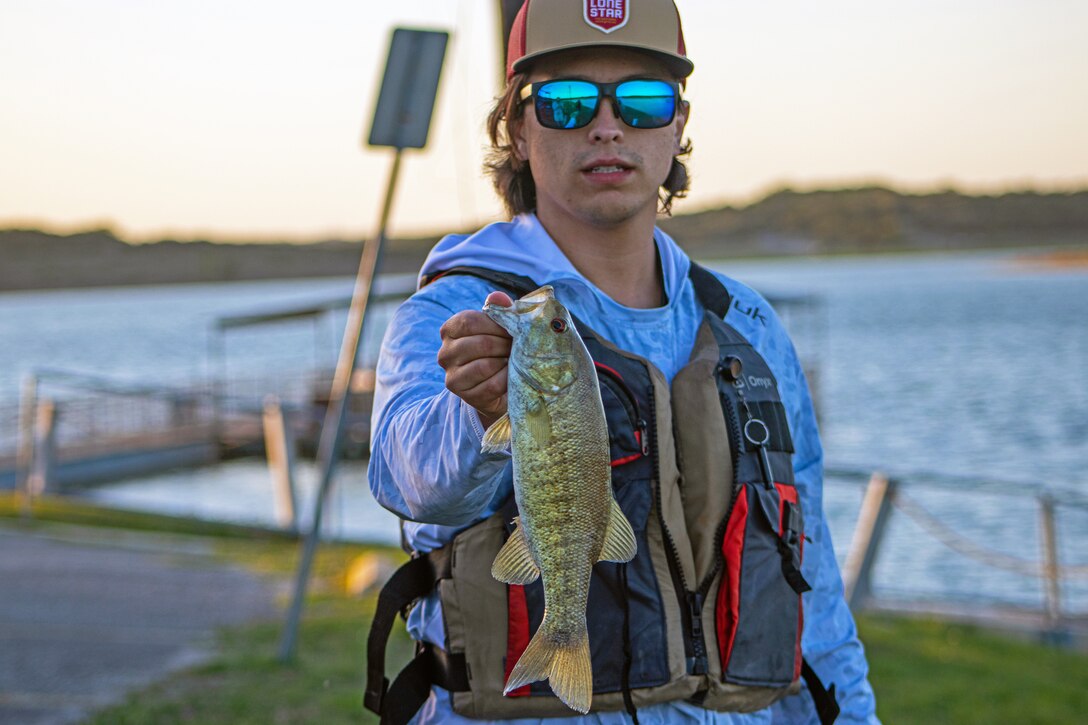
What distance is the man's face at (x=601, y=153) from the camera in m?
2.49

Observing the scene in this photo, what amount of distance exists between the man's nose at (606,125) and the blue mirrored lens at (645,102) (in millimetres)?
23

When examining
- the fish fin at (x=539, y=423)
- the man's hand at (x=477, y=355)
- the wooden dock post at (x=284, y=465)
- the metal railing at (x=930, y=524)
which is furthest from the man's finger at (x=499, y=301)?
the wooden dock post at (x=284, y=465)

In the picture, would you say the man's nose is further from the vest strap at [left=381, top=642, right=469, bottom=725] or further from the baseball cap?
the vest strap at [left=381, top=642, right=469, bottom=725]

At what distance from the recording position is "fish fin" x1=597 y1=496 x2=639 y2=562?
2.00 m

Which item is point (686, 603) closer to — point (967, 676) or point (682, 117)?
point (682, 117)

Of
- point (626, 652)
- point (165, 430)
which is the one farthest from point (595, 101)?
point (165, 430)

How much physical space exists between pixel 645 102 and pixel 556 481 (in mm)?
1027

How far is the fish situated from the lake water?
6.70 meters

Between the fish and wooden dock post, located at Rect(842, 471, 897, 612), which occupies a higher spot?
the fish

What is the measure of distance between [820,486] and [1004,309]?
115 m

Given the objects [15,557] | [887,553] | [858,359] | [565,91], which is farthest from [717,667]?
[858,359]

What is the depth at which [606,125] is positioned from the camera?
8.13 feet

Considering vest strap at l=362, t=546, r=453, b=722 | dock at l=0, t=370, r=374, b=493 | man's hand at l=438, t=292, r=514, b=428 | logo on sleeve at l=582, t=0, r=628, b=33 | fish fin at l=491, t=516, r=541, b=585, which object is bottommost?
dock at l=0, t=370, r=374, b=493

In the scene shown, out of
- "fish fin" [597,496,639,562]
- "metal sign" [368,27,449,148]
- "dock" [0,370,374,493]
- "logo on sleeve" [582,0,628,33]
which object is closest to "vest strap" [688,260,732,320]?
"logo on sleeve" [582,0,628,33]
